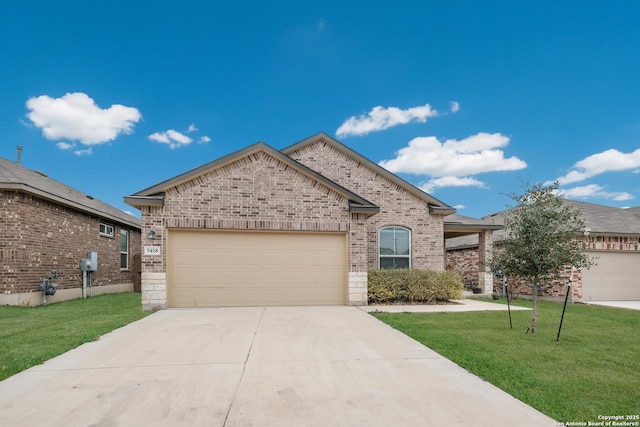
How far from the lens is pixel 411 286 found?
11727 millimetres

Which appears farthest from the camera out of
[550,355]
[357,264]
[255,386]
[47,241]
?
[47,241]

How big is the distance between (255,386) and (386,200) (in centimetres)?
1094

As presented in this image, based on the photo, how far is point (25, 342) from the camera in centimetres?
633

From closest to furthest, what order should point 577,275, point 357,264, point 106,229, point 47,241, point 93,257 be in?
point 357,264, point 47,241, point 577,275, point 93,257, point 106,229

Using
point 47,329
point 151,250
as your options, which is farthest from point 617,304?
point 47,329

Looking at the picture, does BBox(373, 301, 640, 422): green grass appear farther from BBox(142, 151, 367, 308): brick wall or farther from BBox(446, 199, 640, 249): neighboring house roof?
BBox(446, 199, 640, 249): neighboring house roof

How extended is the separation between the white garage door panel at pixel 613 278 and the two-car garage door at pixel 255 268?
11212 mm

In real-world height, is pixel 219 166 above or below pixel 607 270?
above

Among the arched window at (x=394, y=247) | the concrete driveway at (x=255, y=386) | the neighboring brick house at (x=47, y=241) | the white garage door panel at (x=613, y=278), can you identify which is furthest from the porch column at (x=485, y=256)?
the neighboring brick house at (x=47, y=241)

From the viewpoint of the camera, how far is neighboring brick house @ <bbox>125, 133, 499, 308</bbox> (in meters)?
10.2

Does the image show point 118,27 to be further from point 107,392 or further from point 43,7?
point 107,392

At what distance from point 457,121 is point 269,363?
16.9 meters

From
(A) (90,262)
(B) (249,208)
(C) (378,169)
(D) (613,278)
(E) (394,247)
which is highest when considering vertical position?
(C) (378,169)

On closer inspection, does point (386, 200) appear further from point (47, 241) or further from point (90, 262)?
point (47, 241)
